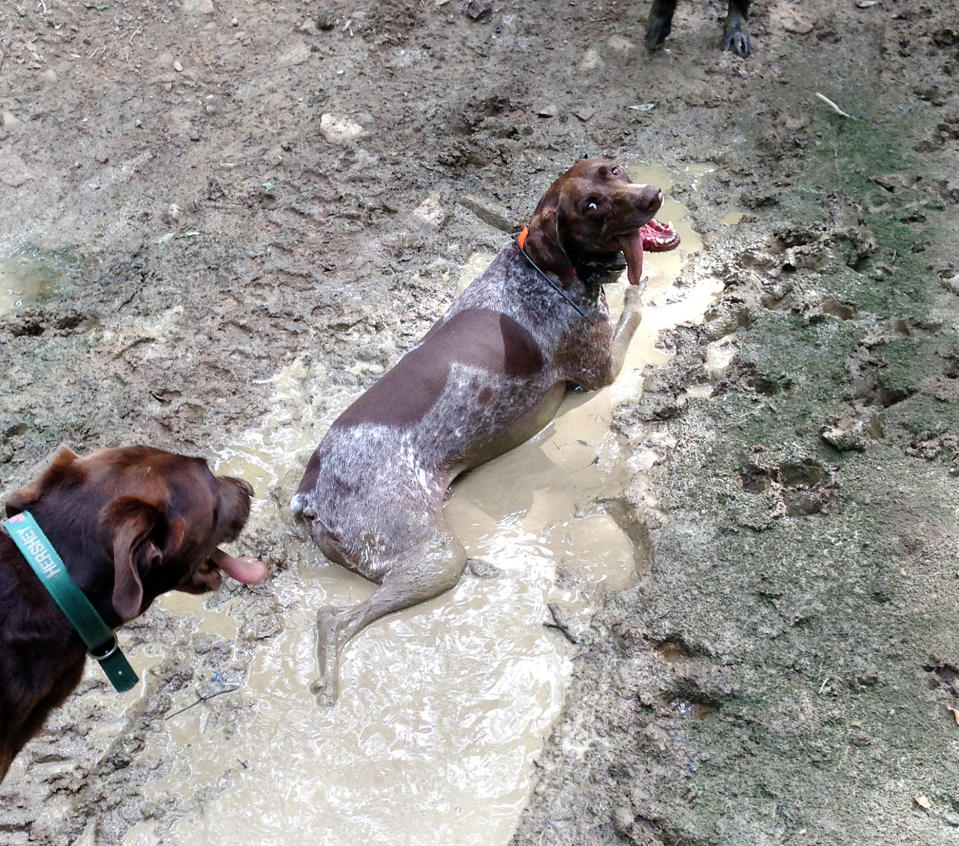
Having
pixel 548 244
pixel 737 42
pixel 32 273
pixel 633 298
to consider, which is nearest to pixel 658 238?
pixel 633 298

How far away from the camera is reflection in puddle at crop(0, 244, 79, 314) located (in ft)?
20.1

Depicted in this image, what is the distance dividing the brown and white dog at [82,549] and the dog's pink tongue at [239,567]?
333 mm

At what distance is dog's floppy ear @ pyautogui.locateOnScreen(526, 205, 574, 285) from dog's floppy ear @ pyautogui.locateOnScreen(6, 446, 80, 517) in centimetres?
289

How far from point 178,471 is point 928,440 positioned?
3.60m

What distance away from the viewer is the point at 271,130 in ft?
23.5

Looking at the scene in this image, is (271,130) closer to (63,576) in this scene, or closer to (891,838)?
(63,576)

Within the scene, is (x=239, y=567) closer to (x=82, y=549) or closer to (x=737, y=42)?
(x=82, y=549)

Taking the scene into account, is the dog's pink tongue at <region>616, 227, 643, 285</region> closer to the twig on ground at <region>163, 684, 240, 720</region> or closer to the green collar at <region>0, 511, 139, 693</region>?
the twig on ground at <region>163, 684, 240, 720</region>

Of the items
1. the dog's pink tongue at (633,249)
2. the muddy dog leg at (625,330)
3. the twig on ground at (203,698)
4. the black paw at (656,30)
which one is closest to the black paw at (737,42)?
the black paw at (656,30)

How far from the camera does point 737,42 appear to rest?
7.55 metres

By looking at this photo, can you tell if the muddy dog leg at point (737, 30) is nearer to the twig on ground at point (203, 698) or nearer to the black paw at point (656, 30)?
the black paw at point (656, 30)

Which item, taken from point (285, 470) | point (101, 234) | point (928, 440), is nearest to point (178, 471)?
point (285, 470)

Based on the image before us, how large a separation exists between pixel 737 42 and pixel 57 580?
723cm

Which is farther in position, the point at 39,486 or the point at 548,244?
the point at 548,244
